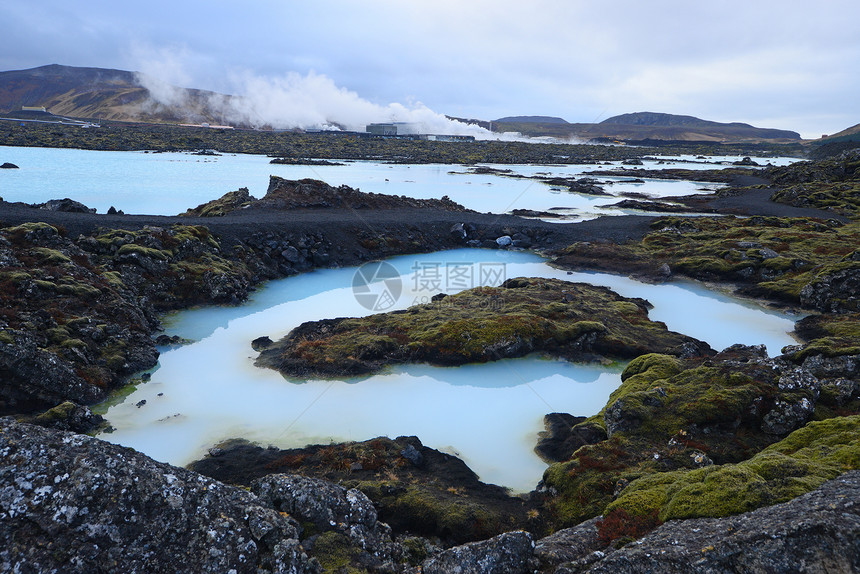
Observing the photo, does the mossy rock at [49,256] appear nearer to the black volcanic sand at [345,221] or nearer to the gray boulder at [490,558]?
the black volcanic sand at [345,221]

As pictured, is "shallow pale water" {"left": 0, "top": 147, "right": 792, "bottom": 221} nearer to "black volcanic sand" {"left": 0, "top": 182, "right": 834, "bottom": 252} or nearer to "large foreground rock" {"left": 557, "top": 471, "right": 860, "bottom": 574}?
"black volcanic sand" {"left": 0, "top": 182, "right": 834, "bottom": 252}

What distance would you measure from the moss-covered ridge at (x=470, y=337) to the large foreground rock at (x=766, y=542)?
1392 cm

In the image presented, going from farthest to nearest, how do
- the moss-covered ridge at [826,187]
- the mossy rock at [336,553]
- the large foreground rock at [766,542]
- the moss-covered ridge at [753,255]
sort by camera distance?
the moss-covered ridge at [826,187], the moss-covered ridge at [753,255], the mossy rock at [336,553], the large foreground rock at [766,542]

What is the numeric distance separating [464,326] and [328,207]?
100ft

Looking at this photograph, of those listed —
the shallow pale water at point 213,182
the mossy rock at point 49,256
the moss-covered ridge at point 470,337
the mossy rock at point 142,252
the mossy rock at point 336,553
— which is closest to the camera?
the mossy rock at point 336,553

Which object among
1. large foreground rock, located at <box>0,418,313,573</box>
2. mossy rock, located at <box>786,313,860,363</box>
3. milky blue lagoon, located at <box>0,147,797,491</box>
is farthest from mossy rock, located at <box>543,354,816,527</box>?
large foreground rock, located at <box>0,418,313,573</box>

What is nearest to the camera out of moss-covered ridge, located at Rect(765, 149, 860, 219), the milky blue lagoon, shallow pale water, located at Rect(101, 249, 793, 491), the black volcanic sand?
shallow pale water, located at Rect(101, 249, 793, 491)

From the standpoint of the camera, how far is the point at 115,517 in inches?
306

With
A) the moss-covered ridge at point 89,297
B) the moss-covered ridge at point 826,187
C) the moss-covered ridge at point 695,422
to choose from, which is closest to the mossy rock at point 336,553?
Answer: the moss-covered ridge at point 695,422

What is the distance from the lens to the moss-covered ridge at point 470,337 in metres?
21.1

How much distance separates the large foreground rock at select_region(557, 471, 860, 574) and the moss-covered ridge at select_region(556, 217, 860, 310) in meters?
26.4

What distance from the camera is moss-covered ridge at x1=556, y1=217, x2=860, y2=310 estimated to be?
2870cm

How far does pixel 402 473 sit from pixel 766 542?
899cm

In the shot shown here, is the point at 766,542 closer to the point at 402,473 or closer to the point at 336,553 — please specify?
the point at 336,553
